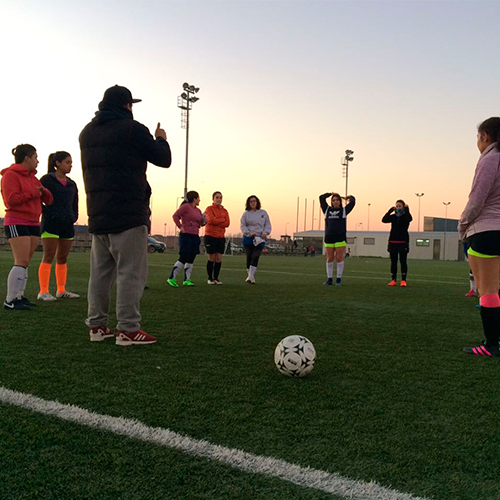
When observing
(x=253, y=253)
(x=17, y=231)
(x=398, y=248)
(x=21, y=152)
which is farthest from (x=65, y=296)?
(x=398, y=248)

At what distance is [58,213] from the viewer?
21.7 ft

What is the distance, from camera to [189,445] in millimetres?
2084

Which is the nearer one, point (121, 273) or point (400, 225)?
point (121, 273)

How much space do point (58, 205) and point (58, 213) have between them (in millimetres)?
123

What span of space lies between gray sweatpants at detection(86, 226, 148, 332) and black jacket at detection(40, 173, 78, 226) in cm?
272

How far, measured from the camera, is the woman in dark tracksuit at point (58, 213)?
6621mm

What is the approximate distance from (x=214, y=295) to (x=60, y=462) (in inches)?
242

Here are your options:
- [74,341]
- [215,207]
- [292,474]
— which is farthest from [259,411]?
[215,207]

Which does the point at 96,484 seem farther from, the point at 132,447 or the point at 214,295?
the point at 214,295

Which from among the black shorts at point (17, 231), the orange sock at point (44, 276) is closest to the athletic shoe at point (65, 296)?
the orange sock at point (44, 276)

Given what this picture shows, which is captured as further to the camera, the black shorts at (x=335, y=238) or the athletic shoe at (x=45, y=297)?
the black shorts at (x=335, y=238)

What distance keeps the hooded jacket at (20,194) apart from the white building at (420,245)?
192ft

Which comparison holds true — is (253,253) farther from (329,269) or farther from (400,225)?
(400,225)

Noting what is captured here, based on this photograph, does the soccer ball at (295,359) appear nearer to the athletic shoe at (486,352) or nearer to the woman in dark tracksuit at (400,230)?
the athletic shoe at (486,352)
